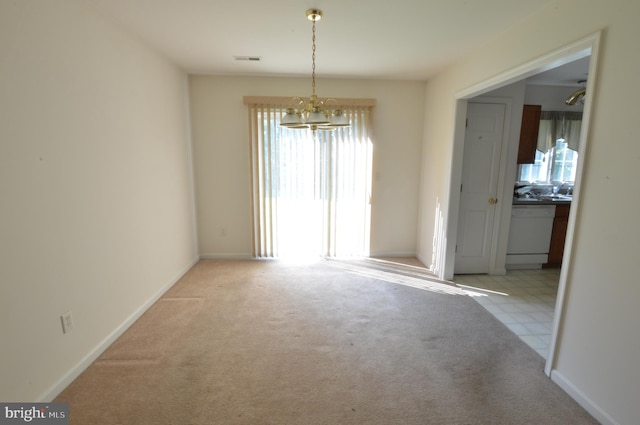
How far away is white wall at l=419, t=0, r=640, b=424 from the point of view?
1626 millimetres

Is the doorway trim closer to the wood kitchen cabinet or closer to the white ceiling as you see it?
the white ceiling

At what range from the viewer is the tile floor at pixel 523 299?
108 inches

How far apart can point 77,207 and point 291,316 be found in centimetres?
198

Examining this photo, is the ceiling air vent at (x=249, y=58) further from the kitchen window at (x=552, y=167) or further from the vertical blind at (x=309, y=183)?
the kitchen window at (x=552, y=167)

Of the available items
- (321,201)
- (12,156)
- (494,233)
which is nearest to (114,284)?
(12,156)

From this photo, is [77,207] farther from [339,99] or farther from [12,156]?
[339,99]

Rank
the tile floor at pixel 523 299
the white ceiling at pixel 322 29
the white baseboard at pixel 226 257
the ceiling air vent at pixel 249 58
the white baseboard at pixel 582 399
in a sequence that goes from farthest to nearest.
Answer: the white baseboard at pixel 226 257 < the ceiling air vent at pixel 249 58 < the tile floor at pixel 523 299 < the white ceiling at pixel 322 29 < the white baseboard at pixel 582 399

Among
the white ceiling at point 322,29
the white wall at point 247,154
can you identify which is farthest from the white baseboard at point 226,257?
the white ceiling at point 322,29

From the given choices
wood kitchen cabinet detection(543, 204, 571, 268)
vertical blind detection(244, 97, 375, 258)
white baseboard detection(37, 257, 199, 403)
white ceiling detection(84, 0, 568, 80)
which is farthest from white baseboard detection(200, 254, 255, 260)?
wood kitchen cabinet detection(543, 204, 571, 268)

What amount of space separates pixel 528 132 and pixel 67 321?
519 cm

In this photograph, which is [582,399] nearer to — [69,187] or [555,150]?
[69,187]

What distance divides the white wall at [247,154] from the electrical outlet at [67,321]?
250 cm

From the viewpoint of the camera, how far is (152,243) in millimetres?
3199
